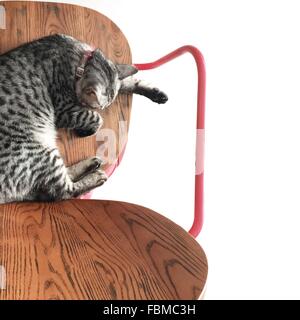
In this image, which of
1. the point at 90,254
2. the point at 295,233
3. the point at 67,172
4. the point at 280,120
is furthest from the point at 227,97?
the point at 90,254

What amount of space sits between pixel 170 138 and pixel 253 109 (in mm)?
323

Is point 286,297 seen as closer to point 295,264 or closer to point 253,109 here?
point 295,264

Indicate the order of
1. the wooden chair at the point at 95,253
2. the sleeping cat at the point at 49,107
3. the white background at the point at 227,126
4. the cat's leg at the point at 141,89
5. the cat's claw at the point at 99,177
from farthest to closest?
the white background at the point at 227,126, the cat's leg at the point at 141,89, the cat's claw at the point at 99,177, the sleeping cat at the point at 49,107, the wooden chair at the point at 95,253

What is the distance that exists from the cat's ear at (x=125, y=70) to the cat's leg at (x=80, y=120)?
0.13 metres

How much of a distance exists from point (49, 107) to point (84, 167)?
17 cm

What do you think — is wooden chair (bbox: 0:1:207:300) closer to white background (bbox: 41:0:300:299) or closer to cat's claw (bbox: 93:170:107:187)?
cat's claw (bbox: 93:170:107:187)

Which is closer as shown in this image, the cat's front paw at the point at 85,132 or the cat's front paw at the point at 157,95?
the cat's front paw at the point at 85,132

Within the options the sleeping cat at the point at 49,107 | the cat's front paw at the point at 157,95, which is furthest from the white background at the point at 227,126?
the sleeping cat at the point at 49,107

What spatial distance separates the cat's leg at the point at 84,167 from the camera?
3.68ft

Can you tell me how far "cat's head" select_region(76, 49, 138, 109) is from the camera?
1128mm

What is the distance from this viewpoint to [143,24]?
165 cm

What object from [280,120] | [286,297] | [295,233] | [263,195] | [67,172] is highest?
[280,120]

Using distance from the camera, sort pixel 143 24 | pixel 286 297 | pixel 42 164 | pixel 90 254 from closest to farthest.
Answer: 1. pixel 90 254
2. pixel 42 164
3. pixel 286 297
4. pixel 143 24

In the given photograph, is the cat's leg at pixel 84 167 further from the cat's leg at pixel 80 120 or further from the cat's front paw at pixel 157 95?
the cat's front paw at pixel 157 95
